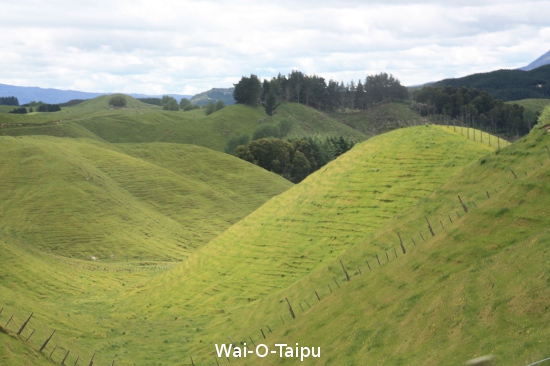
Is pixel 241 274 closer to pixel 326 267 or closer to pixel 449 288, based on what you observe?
pixel 326 267

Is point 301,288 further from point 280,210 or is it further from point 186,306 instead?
point 280,210

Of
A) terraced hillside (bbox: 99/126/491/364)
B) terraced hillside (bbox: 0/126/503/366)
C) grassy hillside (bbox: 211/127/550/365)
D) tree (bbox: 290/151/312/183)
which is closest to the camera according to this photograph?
grassy hillside (bbox: 211/127/550/365)

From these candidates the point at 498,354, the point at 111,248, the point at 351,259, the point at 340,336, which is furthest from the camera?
the point at 111,248

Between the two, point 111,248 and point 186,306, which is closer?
point 186,306

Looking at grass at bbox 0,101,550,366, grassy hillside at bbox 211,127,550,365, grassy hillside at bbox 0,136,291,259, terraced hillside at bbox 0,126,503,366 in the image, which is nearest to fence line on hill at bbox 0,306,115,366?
terraced hillside at bbox 0,126,503,366

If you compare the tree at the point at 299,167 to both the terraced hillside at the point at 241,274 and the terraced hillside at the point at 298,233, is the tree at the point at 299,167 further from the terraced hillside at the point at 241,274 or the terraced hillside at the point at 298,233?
the terraced hillside at the point at 298,233

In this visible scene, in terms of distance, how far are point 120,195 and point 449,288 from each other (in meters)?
→ 111

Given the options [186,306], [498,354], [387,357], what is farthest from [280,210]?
[498,354]

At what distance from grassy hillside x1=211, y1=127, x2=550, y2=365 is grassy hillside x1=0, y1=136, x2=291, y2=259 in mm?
61377

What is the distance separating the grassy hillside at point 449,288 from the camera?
69.8 feet

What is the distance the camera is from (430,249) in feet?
107

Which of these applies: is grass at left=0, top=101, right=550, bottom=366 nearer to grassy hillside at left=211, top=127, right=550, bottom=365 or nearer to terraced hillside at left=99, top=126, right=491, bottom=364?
grassy hillside at left=211, top=127, right=550, bottom=365

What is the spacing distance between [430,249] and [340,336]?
6958mm

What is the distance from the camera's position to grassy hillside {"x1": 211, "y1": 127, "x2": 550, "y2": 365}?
21.3 metres
